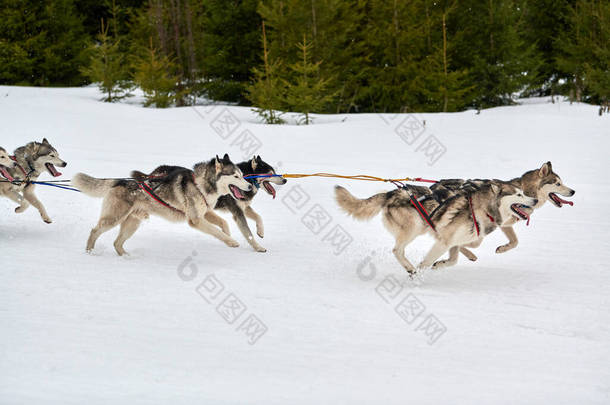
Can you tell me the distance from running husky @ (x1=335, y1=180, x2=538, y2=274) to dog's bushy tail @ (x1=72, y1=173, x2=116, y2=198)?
2.39 meters

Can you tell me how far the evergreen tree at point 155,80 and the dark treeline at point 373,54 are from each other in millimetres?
32

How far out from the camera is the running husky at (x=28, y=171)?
619cm

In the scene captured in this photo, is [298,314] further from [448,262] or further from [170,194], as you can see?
[170,194]

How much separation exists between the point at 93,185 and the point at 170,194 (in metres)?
0.81

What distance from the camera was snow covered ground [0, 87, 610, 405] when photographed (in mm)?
3037

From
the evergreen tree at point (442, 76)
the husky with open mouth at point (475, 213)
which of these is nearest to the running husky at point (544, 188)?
the husky with open mouth at point (475, 213)

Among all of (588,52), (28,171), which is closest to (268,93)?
(28,171)

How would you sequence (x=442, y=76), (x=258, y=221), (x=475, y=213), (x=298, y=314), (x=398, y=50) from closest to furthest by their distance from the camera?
(x=298, y=314) < (x=475, y=213) < (x=258, y=221) < (x=442, y=76) < (x=398, y=50)

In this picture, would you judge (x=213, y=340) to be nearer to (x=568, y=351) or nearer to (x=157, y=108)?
(x=568, y=351)

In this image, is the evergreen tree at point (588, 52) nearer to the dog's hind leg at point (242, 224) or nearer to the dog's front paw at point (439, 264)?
the dog's front paw at point (439, 264)

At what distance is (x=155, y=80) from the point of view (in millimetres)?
14859

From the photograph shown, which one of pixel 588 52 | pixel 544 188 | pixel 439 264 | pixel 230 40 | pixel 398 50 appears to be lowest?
pixel 230 40

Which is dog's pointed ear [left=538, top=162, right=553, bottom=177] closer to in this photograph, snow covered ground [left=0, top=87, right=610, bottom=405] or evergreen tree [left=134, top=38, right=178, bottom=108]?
snow covered ground [left=0, top=87, right=610, bottom=405]

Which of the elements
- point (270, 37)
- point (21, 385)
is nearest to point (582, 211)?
point (21, 385)
